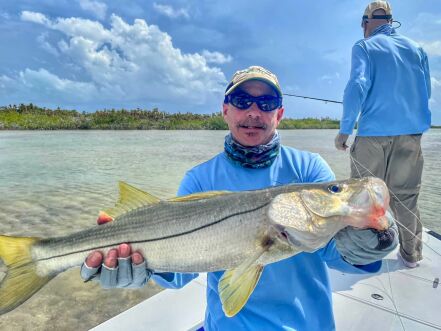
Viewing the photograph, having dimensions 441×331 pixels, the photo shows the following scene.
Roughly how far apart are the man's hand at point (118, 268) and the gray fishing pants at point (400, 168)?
3196mm

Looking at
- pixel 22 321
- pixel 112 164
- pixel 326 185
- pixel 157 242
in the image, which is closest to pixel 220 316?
pixel 157 242

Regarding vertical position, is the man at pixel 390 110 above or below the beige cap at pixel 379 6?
below

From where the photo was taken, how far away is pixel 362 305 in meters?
3.39

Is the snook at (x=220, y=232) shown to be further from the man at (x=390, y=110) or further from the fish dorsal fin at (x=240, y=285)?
the man at (x=390, y=110)

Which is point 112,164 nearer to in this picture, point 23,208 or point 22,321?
point 23,208

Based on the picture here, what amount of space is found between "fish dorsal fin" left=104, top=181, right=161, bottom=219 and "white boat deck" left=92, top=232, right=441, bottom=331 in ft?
3.69

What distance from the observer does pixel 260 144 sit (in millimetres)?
2512

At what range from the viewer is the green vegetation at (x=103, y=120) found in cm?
4191

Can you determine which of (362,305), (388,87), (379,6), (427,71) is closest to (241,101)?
(362,305)

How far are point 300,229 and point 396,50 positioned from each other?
3726 millimetres

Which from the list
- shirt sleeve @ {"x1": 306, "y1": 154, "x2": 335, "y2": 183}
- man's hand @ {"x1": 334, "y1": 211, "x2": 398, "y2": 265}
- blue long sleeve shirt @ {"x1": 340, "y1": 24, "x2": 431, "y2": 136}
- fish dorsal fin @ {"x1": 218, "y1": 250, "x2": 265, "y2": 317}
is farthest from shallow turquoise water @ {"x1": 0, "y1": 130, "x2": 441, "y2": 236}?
man's hand @ {"x1": 334, "y1": 211, "x2": 398, "y2": 265}

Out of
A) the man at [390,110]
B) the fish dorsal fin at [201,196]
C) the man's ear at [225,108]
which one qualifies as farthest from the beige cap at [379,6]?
the fish dorsal fin at [201,196]

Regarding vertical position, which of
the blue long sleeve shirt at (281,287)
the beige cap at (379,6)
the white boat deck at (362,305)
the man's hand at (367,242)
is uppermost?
the beige cap at (379,6)

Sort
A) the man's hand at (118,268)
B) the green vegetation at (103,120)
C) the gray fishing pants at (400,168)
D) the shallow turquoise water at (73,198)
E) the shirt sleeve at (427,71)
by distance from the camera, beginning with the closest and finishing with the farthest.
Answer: the man's hand at (118,268) < the shallow turquoise water at (73,198) < the gray fishing pants at (400,168) < the shirt sleeve at (427,71) < the green vegetation at (103,120)
